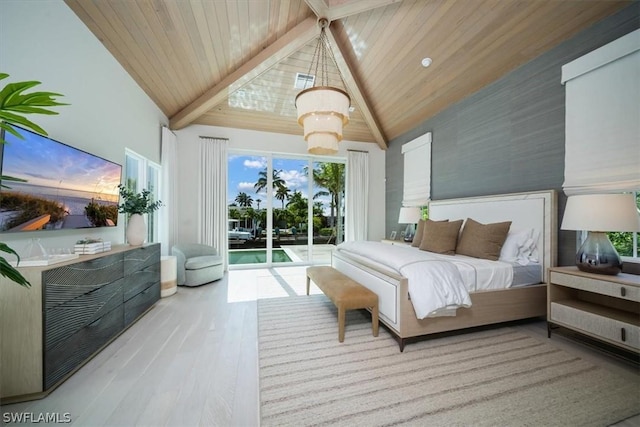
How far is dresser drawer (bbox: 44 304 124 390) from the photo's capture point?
161 cm

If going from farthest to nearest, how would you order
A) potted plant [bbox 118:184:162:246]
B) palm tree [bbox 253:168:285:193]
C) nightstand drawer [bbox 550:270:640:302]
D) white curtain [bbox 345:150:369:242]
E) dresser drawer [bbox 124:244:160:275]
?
1. white curtain [bbox 345:150:369:242]
2. palm tree [bbox 253:168:285:193]
3. potted plant [bbox 118:184:162:246]
4. dresser drawer [bbox 124:244:160:275]
5. nightstand drawer [bbox 550:270:640:302]

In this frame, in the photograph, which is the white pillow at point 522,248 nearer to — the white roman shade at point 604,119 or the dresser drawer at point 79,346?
the white roman shade at point 604,119

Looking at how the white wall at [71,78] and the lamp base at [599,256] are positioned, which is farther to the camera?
the lamp base at [599,256]

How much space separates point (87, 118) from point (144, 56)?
1156mm

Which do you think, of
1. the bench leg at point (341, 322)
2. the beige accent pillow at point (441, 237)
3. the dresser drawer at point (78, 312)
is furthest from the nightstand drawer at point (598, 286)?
the dresser drawer at point (78, 312)

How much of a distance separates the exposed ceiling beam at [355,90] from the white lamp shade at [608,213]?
3.45 meters

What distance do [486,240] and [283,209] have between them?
12.8 feet

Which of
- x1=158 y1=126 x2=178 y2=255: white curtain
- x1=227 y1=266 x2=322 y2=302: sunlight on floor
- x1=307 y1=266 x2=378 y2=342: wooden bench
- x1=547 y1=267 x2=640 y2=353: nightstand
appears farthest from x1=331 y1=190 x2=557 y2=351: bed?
x1=158 y1=126 x2=178 y2=255: white curtain

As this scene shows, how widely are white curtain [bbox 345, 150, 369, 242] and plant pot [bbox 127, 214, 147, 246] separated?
402 centimetres

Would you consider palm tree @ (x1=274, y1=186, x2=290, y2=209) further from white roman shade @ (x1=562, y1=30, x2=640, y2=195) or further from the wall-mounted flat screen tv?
white roman shade @ (x1=562, y1=30, x2=640, y2=195)

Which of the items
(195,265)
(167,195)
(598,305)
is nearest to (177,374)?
(195,265)

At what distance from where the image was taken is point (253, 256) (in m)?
5.59

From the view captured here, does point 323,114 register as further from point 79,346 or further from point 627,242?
point 627,242

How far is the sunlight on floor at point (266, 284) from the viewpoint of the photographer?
11.9 feet
